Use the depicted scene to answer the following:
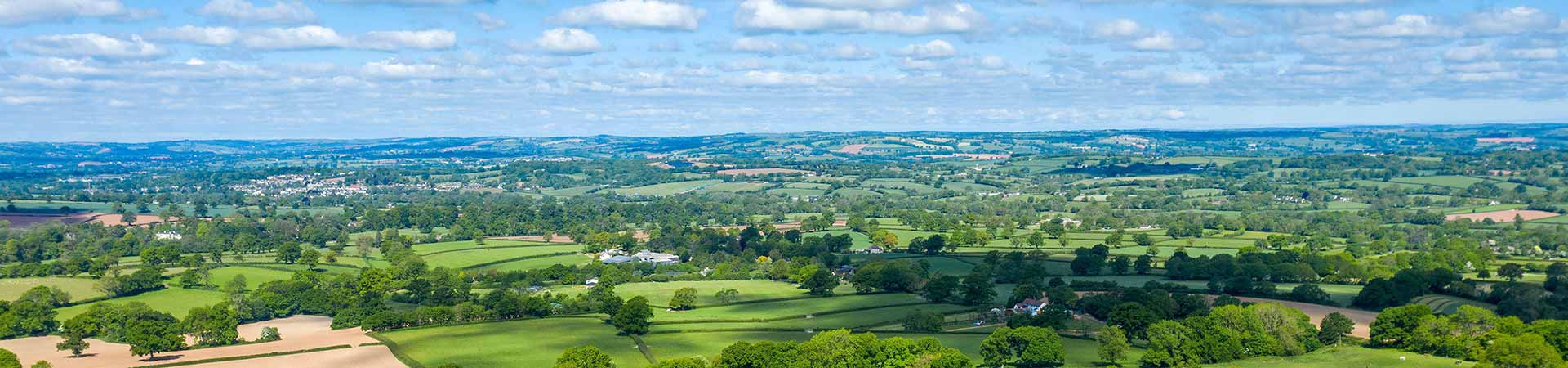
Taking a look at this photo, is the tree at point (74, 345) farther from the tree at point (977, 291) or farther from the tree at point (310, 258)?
the tree at point (977, 291)

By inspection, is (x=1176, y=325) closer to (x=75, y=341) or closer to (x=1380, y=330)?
(x=1380, y=330)

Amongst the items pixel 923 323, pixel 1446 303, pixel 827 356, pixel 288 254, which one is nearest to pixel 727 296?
pixel 923 323

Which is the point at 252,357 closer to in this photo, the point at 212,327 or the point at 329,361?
the point at 329,361

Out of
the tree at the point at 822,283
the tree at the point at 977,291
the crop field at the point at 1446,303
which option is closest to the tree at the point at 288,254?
the tree at the point at 822,283

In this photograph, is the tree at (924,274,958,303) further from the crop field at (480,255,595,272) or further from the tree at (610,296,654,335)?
the crop field at (480,255,595,272)

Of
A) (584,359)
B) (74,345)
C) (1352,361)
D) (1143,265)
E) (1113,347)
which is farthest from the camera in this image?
(1143,265)
